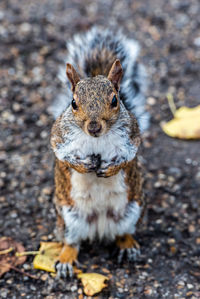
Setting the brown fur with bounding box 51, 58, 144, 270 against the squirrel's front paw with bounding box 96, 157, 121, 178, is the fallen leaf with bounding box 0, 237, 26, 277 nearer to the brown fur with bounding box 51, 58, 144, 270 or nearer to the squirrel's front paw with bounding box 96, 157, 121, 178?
the brown fur with bounding box 51, 58, 144, 270

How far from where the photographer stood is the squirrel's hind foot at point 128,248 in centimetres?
276

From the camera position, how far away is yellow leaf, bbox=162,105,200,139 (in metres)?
3.49

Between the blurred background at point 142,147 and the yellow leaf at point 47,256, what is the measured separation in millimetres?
64

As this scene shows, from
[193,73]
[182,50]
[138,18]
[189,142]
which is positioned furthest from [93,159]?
[138,18]

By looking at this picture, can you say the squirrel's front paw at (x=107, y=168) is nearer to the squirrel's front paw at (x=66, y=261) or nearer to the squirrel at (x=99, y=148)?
the squirrel at (x=99, y=148)

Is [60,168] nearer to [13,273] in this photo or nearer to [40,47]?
[13,273]

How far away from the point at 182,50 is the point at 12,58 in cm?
158

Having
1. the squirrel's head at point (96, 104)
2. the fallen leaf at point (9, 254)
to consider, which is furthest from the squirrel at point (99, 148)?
the fallen leaf at point (9, 254)

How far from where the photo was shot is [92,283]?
2557mm

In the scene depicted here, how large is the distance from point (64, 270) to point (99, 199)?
49cm

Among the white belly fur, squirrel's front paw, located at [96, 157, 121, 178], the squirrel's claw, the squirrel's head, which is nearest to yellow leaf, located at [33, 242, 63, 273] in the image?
the squirrel's claw

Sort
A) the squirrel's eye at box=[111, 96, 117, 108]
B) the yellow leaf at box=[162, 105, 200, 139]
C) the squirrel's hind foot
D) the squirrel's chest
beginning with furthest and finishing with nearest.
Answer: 1. the yellow leaf at box=[162, 105, 200, 139]
2. the squirrel's hind foot
3. the squirrel's chest
4. the squirrel's eye at box=[111, 96, 117, 108]

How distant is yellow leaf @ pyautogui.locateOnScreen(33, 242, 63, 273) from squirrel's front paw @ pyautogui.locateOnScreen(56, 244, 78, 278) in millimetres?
43

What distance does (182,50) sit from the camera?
444cm
